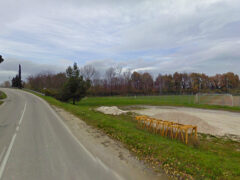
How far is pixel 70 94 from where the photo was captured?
3800 centimetres

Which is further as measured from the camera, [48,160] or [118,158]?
[118,158]

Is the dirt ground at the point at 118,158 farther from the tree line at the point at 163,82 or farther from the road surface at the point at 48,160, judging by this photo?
the tree line at the point at 163,82

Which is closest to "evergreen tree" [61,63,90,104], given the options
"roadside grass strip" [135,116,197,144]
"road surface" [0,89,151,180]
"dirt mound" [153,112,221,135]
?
"dirt mound" [153,112,221,135]

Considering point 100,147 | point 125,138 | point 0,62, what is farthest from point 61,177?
point 0,62

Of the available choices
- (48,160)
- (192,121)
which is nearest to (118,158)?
(48,160)

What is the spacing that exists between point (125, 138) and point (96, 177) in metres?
4.09

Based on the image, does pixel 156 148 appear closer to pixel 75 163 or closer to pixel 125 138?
pixel 125 138

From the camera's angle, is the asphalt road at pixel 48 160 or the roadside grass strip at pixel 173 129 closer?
the asphalt road at pixel 48 160

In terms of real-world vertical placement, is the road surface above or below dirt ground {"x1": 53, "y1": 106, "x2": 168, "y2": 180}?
above

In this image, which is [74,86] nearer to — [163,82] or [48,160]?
[48,160]

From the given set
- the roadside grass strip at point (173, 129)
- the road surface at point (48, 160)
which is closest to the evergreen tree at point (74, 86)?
the roadside grass strip at point (173, 129)

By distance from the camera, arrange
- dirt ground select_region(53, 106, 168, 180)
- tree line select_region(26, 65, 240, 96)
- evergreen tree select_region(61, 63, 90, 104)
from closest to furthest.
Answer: dirt ground select_region(53, 106, 168, 180)
evergreen tree select_region(61, 63, 90, 104)
tree line select_region(26, 65, 240, 96)

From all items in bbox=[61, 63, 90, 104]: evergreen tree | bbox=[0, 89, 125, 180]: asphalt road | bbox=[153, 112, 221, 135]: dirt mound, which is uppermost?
bbox=[61, 63, 90, 104]: evergreen tree

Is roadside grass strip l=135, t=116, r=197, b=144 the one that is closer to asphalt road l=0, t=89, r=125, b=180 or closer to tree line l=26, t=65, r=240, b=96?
asphalt road l=0, t=89, r=125, b=180
